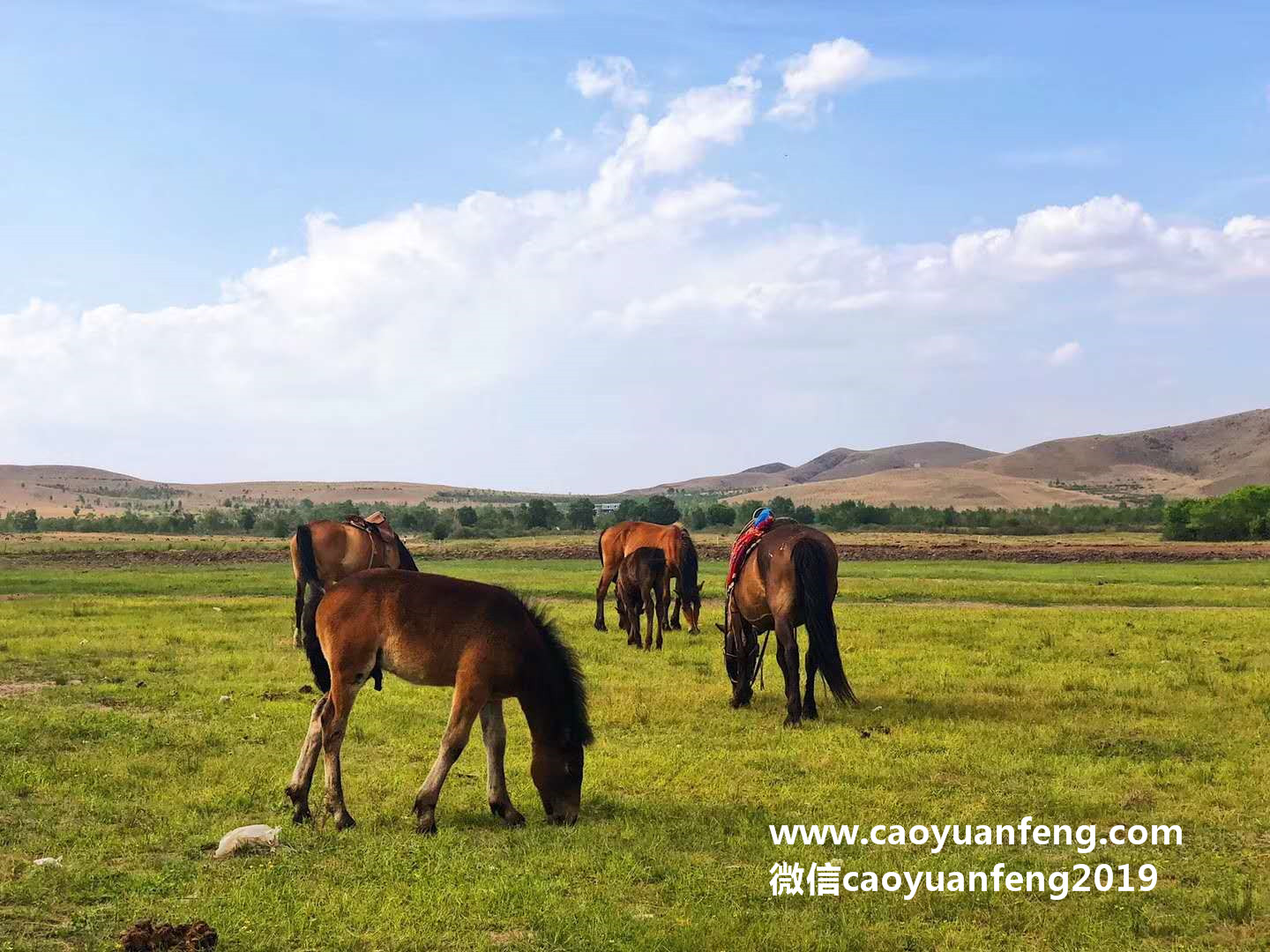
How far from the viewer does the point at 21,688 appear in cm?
1359

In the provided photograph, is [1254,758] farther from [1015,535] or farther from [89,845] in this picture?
[1015,535]

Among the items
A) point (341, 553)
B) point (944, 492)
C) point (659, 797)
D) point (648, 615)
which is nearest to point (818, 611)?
point (659, 797)

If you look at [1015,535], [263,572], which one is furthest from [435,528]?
[1015,535]

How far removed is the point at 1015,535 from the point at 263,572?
4252cm

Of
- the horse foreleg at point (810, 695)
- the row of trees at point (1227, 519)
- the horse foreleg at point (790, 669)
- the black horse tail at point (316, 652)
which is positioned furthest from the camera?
the row of trees at point (1227, 519)

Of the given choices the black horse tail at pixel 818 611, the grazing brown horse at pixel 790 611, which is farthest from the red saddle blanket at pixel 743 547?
the black horse tail at pixel 818 611

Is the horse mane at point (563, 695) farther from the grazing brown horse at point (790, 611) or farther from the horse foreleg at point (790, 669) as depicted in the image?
the grazing brown horse at point (790, 611)

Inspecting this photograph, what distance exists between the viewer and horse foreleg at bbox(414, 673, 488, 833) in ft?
24.6

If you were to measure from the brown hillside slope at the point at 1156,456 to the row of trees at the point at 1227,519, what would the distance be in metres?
94.5

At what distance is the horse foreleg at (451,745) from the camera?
7508 millimetres

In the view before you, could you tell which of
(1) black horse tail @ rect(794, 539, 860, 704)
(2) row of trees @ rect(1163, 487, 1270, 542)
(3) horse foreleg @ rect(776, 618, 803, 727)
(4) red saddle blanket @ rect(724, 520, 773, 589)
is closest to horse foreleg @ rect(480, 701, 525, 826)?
(3) horse foreleg @ rect(776, 618, 803, 727)

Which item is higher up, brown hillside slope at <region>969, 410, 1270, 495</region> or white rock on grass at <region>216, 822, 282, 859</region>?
brown hillside slope at <region>969, 410, 1270, 495</region>

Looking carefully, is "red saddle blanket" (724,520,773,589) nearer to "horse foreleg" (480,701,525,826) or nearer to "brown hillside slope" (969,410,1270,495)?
"horse foreleg" (480,701,525,826)

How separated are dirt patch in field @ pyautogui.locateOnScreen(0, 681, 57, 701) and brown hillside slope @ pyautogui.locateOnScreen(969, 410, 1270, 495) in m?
149
